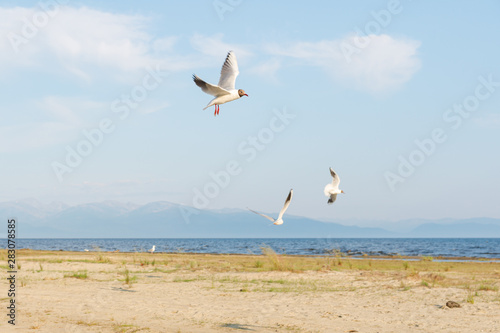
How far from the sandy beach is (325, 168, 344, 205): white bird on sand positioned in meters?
2.36

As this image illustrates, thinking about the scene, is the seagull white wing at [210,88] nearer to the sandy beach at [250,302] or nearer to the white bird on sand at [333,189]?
the white bird on sand at [333,189]

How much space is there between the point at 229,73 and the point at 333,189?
430cm

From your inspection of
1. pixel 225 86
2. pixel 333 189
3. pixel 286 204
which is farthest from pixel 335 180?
pixel 225 86

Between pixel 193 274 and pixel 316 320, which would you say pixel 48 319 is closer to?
pixel 316 320

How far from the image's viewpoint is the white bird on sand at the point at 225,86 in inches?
431

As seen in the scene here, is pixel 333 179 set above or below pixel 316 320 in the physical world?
above

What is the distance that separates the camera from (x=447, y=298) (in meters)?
11.4

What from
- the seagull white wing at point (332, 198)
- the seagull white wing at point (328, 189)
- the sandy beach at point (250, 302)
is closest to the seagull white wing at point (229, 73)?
the seagull white wing at point (328, 189)

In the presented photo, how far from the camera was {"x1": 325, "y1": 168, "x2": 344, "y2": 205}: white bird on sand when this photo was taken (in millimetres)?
13703

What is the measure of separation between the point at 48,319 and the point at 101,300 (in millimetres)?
2351

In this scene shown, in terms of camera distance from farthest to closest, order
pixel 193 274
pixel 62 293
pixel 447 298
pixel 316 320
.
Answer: pixel 193 274, pixel 62 293, pixel 447 298, pixel 316 320

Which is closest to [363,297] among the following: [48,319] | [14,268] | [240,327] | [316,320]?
[316,320]

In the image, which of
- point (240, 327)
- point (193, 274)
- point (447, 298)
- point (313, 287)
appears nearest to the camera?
point (240, 327)

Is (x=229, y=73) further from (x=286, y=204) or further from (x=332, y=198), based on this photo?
(x=332, y=198)
